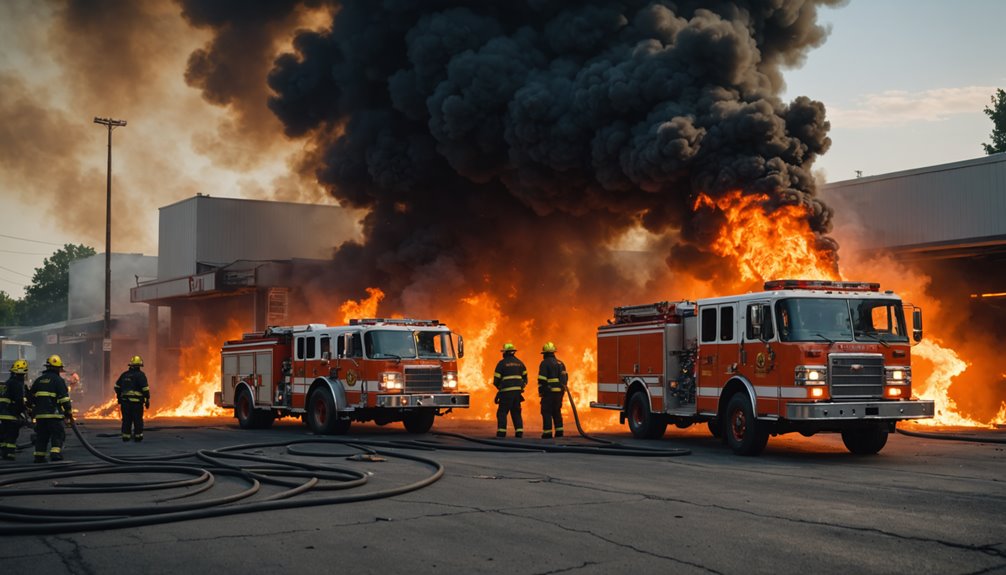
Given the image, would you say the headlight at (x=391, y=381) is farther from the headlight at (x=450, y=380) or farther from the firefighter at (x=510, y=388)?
the firefighter at (x=510, y=388)

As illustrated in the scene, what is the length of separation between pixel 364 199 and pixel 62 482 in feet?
66.2

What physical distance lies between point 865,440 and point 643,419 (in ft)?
12.8

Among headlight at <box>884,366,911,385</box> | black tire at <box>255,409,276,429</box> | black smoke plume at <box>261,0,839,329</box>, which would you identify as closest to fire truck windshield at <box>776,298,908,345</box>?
headlight at <box>884,366,911,385</box>

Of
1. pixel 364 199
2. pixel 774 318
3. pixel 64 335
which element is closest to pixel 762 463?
pixel 774 318

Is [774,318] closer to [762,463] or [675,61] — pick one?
[762,463]

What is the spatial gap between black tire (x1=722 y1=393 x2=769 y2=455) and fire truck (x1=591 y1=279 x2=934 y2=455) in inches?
0.6

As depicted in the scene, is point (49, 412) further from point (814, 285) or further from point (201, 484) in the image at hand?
point (814, 285)

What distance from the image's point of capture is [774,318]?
14156 millimetres

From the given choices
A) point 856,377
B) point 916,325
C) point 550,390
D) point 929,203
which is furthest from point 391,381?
point 929,203

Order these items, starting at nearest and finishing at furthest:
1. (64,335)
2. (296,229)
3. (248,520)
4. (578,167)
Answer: (248,520) → (578,167) → (296,229) → (64,335)

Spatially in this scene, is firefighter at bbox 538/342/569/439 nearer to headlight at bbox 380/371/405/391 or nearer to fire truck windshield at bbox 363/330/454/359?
fire truck windshield at bbox 363/330/454/359

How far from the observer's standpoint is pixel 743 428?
14.7m

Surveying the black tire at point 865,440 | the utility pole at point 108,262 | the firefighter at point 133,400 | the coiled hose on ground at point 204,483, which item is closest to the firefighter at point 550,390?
the coiled hose on ground at point 204,483

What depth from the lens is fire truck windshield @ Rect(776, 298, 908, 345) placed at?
1402 centimetres
